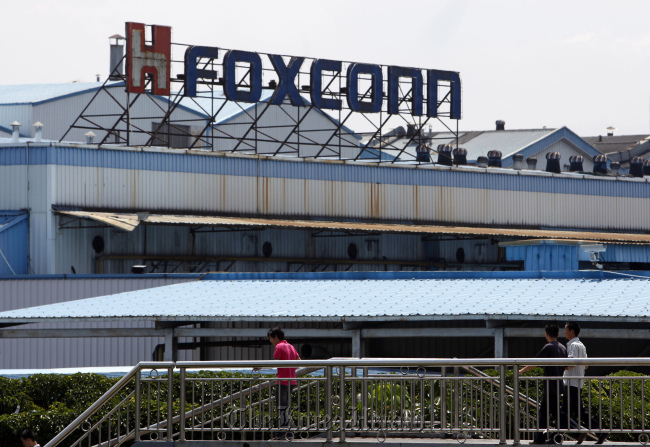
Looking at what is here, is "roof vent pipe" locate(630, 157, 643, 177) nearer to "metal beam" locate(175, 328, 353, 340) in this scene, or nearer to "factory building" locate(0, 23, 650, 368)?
"factory building" locate(0, 23, 650, 368)

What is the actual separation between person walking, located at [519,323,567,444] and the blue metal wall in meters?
29.2

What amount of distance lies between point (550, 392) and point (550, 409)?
32cm

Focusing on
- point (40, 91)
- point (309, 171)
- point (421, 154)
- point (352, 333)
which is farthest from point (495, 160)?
point (352, 333)

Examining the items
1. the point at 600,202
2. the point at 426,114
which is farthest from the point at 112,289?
the point at 600,202

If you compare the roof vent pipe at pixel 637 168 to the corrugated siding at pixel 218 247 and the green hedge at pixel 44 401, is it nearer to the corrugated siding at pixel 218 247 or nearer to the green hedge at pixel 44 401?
the corrugated siding at pixel 218 247

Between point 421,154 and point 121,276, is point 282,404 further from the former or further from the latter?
point 421,154

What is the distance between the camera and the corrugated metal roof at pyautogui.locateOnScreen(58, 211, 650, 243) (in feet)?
139

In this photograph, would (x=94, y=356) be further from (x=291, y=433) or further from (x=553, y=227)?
(x=553, y=227)

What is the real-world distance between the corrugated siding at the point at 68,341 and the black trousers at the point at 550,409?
2151cm

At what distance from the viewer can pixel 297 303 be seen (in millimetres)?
30156

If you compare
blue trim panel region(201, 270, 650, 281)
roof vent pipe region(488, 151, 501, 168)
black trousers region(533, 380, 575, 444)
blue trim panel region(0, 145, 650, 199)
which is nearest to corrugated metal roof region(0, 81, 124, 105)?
blue trim panel region(0, 145, 650, 199)

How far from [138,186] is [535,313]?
23.1m

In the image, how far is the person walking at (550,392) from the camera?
53.4 feet

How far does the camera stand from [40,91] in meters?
67.1
